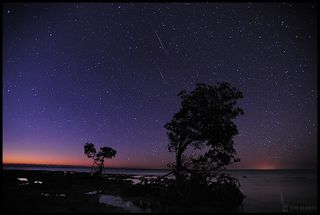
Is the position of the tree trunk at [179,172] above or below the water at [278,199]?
above

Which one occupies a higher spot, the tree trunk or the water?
the tree trunk

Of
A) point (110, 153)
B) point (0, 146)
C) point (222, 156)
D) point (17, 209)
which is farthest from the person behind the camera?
point (110, 153)

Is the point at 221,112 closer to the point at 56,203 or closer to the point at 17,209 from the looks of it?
the point at 56,203

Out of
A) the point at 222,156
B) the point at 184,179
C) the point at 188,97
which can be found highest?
the point at 188,97

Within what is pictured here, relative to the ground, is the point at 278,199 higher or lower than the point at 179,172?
lower

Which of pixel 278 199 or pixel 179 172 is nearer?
pixel 179 172

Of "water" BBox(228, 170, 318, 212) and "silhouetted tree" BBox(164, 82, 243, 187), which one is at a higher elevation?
"silhouetted tree" BBox(164, 82, 243, 187)

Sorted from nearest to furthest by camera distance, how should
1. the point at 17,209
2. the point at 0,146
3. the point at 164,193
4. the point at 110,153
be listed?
the point at 0,146 < the point at 17,209 < the point at 164,193 < the point at 110,153

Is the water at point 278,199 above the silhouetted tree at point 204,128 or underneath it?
underneath

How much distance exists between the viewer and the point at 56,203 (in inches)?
840

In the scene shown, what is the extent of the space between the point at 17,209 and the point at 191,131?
16.1 metres

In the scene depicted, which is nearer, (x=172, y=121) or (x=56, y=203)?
(x=56, y=203)

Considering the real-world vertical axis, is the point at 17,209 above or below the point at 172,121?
below

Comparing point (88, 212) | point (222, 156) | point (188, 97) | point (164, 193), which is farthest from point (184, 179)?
point (88, 212)
